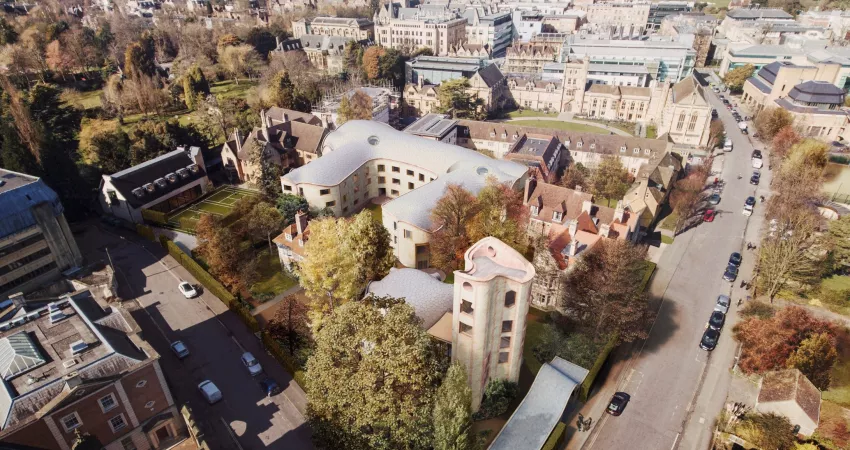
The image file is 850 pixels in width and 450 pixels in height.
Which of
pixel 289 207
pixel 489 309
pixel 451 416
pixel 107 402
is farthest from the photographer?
pixel 289 207

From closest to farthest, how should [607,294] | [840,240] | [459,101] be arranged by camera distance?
[607,294], [840,240], [459,101]

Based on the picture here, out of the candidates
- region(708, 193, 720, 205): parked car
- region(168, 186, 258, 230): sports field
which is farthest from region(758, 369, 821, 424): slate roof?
region(168, 186, 258, 230): sports field

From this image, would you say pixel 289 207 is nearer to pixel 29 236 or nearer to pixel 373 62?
pixel 29 236

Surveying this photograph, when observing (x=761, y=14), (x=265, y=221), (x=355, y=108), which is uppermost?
(x=761, y=14)

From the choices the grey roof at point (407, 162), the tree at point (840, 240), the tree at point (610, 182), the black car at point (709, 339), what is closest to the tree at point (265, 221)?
the grey roof at point (407, 162)

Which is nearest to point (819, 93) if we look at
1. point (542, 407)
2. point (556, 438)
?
point (542, 407)

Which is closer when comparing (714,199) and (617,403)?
(617,403)
